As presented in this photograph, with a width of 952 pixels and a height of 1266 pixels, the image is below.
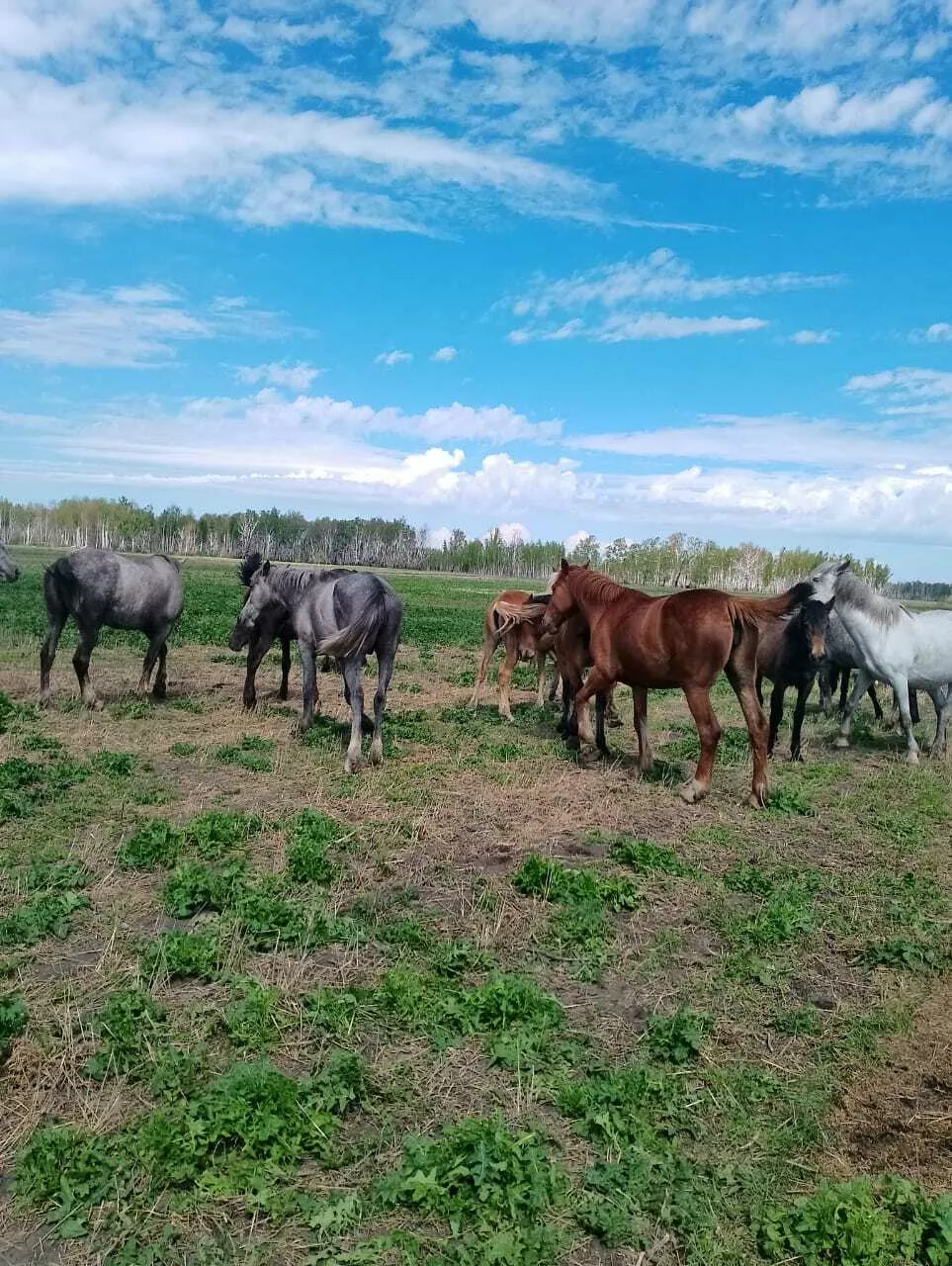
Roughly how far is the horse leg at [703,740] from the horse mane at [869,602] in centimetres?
486

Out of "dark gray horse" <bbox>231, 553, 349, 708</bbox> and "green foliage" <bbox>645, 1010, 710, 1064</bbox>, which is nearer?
"green foliage" <bbox>645, 1010, 710, 1064</bbox>

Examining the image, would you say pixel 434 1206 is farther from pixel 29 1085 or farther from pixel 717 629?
pixel 717 629

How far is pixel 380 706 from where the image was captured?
1098 cm

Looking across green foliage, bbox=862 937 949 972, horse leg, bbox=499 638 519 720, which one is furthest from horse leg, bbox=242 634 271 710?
green foliage, bbox=862 937 949 972

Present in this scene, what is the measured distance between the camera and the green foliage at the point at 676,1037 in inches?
189

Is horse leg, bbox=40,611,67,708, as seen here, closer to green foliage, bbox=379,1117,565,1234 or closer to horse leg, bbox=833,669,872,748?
green foliage, bbox=379,1117,565,1234

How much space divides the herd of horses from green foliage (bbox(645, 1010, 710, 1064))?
4.70 metres

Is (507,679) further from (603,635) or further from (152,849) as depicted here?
(152,849)

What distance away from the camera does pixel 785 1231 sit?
140 inches

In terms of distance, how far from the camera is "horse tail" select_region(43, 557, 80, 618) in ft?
42.0

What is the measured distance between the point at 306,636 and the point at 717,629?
5.67 metres

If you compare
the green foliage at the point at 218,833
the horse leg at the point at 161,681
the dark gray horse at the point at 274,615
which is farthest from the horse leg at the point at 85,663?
the green foliage at the point at 218,833

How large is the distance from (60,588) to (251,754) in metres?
4.95

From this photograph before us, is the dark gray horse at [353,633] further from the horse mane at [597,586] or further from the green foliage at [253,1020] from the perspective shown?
the green foliage at [253,1020]
